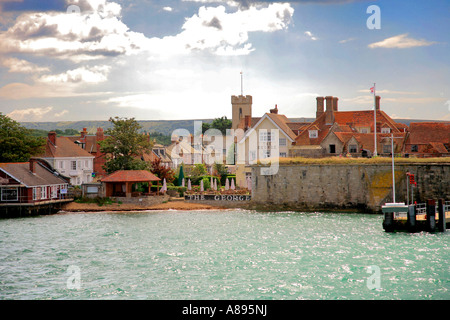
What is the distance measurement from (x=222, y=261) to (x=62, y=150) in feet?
135

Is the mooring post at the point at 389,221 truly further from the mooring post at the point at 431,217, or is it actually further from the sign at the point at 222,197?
the sign at the point at 222,197

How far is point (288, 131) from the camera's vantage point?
5962 cm

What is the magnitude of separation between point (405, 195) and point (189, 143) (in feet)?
217

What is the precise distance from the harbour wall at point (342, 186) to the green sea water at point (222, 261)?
7.34 metres

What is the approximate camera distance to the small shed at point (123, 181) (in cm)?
4969

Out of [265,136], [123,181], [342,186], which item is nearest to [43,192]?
[123,181]

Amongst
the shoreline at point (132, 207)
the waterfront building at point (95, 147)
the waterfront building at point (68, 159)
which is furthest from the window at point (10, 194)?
the waterfront building at point (95, 147)

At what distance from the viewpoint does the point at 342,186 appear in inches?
1849

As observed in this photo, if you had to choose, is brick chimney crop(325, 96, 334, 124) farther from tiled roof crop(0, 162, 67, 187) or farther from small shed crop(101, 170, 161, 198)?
tiled roof crop(0, 162, 67, 187)

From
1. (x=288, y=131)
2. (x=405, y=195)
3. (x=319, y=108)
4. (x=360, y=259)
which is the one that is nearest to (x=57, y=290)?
(x=360, y=259)

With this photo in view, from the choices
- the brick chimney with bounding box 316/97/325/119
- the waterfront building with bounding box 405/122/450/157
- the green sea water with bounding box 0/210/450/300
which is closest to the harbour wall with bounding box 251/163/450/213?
the waterfront building with bounding box 405/122/450/157

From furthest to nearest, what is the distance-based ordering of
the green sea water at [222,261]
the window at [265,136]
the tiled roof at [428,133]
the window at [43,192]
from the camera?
the window at [265,136] → the tiled roof at [428,133] → the window at [43,192] → the green sea water at [222,261]

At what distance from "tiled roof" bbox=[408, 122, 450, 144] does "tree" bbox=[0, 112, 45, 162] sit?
145 ft

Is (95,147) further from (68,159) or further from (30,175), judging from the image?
(30,175)
